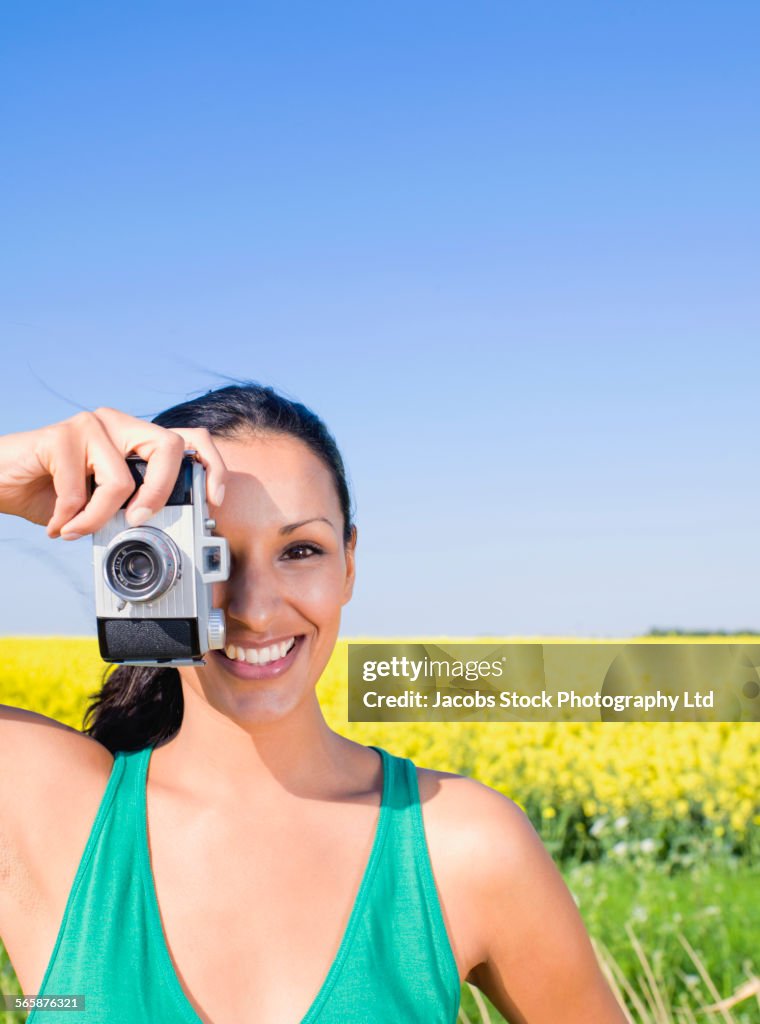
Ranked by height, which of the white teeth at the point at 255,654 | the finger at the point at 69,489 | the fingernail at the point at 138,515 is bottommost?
the white teeth at the point at 255,654

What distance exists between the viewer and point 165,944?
1.55 metres

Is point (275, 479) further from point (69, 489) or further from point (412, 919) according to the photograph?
point (412, 919)

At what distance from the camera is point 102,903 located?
5.05ft

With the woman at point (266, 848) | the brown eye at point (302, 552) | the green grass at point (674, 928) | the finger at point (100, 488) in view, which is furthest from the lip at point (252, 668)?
the green grass at point (674, 928)

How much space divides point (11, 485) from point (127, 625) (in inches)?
10.0

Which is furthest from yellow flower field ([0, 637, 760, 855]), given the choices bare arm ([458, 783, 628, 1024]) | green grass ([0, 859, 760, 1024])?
bare arm ([458, 783, 628, 1024])

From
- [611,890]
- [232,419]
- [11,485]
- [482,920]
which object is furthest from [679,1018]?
[11,485]

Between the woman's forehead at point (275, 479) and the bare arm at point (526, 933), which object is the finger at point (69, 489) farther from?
the bare arm at point (526, 933)

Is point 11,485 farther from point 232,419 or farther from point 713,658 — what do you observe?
point 713,658

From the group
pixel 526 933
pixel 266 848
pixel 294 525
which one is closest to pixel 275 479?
pixel 294 525

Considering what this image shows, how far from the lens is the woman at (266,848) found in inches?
59.8

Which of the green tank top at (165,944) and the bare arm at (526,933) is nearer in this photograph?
the green tank top at (165,944)

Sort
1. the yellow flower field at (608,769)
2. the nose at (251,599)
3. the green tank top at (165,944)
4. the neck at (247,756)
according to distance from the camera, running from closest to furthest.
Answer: the green tank top at (165,944)
the nose at (251,599)
the neck at (247,756)
the yellow flower field at (608,769)

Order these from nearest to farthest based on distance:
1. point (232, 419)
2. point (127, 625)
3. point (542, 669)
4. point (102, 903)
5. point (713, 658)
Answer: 1. point (127, 625)
2. point (102, 903)
3. point (232, 419)
4. point (713, 658)
5. point (542, 669)
